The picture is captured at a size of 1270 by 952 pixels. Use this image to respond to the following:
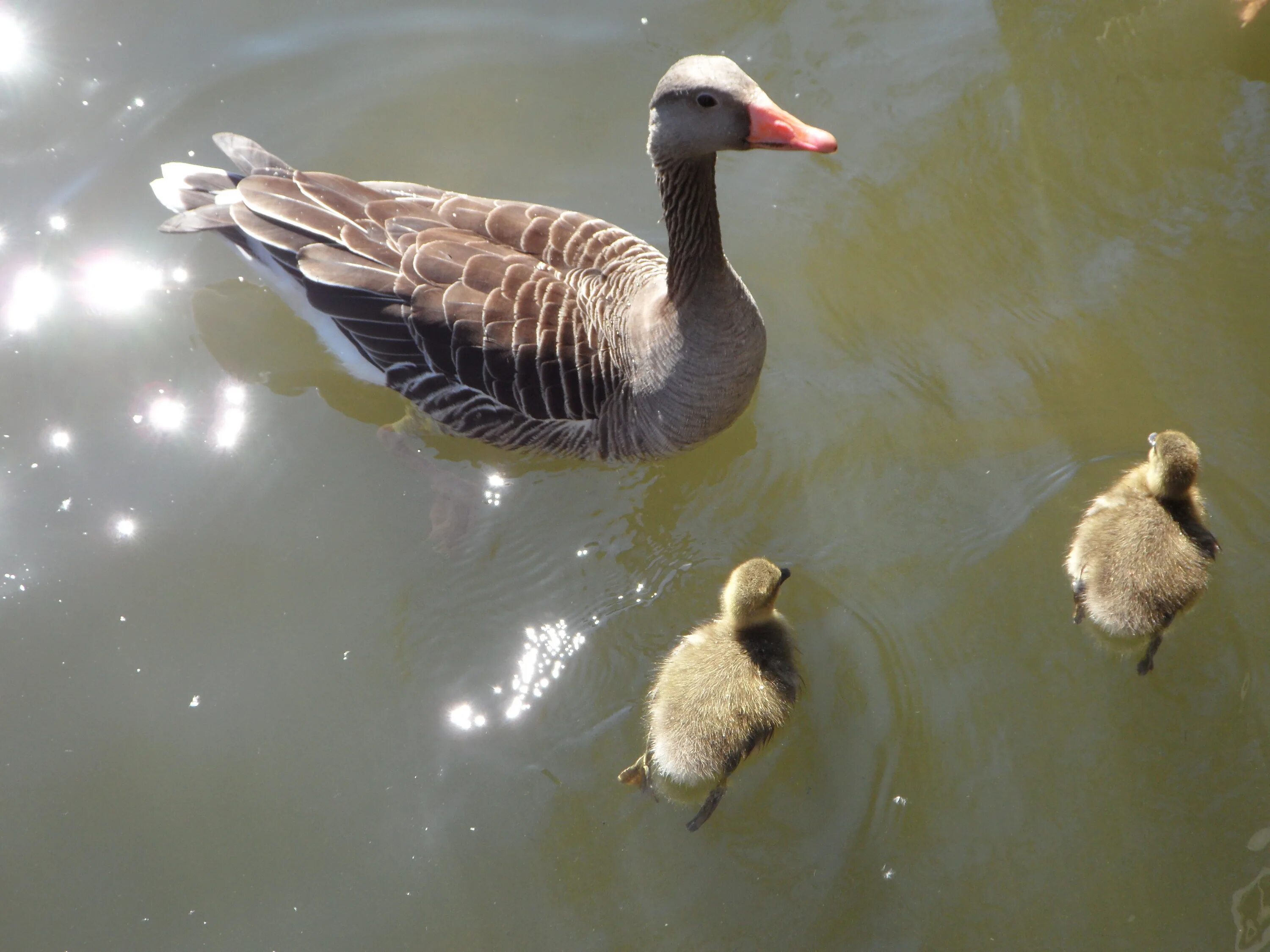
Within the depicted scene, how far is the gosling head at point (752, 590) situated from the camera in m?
4.00

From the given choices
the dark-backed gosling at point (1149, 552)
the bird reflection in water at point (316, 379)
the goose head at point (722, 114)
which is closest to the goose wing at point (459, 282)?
the bird reflection in water at point (316, 379)

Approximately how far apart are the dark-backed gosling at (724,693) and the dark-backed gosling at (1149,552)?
136 cm

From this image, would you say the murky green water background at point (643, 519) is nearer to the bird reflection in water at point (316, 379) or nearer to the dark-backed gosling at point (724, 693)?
the bird reflection in water at point (316, 379)

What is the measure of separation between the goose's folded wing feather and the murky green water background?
2.36 feet

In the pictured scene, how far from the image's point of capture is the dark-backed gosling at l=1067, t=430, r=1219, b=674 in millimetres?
4078

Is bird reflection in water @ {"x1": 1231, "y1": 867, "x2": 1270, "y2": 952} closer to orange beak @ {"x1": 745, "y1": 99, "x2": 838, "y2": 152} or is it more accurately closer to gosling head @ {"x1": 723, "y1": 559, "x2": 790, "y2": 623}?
gosling head @ {"x1": 723, "y1": 559, "x2": 790, "y2": 623}

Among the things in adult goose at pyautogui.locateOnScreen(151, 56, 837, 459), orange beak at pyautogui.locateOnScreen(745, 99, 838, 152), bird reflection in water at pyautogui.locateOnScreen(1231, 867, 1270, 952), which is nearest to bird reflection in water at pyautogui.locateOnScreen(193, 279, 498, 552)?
adult goose at pyautogui.locateOnScreen(151, 56, 837, 459)

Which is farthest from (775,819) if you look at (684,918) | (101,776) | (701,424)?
(101,776)

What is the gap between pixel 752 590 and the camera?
398 cm

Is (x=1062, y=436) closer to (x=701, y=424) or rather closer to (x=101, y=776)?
(x=701, y=424)

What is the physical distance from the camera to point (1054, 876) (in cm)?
418

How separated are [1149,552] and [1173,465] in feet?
1.27

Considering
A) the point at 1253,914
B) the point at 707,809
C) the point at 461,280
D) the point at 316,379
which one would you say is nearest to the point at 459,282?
the point at 461,280

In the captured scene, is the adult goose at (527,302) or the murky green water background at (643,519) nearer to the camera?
the murky green water background at (643,519)
